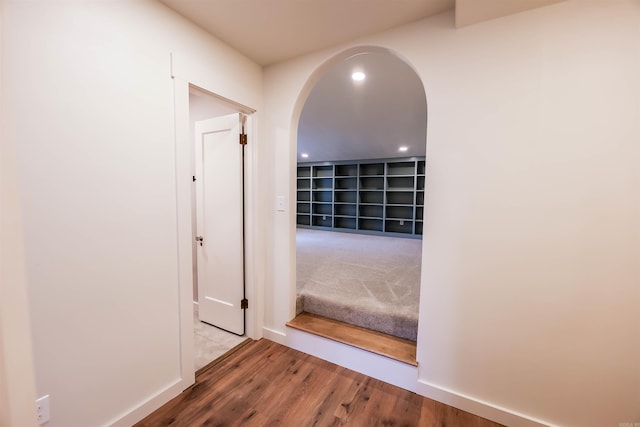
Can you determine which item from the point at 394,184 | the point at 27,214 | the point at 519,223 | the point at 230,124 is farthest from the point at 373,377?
the point at 394,184

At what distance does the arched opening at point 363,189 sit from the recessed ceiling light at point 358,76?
0.04 feet

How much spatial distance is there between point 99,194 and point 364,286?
2305 millimetres

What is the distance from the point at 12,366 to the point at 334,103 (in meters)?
3.94

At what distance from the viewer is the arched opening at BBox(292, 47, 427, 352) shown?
224 centimetres

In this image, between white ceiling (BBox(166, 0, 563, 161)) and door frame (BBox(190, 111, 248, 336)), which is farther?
door frame (BBox(190, 111, 248, 336))

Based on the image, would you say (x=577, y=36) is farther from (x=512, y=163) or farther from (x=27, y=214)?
(x=27, y=214)

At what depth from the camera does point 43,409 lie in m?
1.12

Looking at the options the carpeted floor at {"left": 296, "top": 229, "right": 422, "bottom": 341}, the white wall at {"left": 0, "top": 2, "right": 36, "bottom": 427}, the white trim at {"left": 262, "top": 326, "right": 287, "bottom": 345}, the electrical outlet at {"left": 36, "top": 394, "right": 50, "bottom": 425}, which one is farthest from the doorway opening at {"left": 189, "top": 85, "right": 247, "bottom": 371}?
the white wall at {"left": 0, "top": 2, "right": 36, "bottom": 427}

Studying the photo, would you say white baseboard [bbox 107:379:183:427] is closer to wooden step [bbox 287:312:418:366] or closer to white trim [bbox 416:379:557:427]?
wooden step [bbox 287:312:418:366]

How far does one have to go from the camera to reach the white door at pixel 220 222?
2227 millimetres

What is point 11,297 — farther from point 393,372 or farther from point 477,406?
point 477,406

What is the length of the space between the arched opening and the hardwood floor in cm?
45

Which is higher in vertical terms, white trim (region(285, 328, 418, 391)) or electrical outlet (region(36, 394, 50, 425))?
electrical outlet (region(36, 394, 50, 425))

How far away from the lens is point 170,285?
1.59 meters
